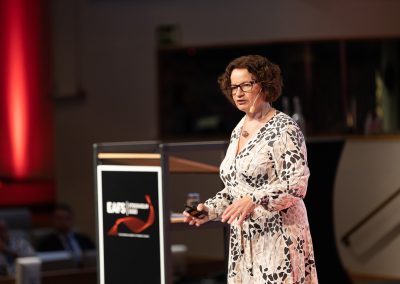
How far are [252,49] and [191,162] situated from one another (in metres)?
5.43

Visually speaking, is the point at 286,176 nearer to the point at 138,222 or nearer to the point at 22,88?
the point at 138,222

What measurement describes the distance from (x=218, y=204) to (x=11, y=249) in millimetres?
5428

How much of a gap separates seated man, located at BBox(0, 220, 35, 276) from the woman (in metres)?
5.17

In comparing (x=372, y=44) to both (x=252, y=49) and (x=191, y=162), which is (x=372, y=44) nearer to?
(x=252, y=49)

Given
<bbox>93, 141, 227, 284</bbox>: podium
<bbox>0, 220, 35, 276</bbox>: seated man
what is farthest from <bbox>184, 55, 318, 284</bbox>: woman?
<bbox>0, 220, 35, 276</bbox>: seated man

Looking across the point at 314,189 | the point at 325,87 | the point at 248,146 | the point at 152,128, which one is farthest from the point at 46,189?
the point at 248,146

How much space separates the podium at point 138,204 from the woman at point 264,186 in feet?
3.99

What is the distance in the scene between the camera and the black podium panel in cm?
536

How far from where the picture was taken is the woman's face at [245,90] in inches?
159

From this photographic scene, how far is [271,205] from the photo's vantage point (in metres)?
3.85

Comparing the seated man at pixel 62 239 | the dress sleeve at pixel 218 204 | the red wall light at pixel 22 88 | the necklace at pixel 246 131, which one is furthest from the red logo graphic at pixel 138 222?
the red wall light at pixel 22 88

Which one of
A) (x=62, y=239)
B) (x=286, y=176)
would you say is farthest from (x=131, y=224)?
(x=62, y=239)

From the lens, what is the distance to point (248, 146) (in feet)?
13.2

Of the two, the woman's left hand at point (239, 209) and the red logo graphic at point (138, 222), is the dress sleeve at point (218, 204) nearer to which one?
the woman's left hand at point (239, 209)
